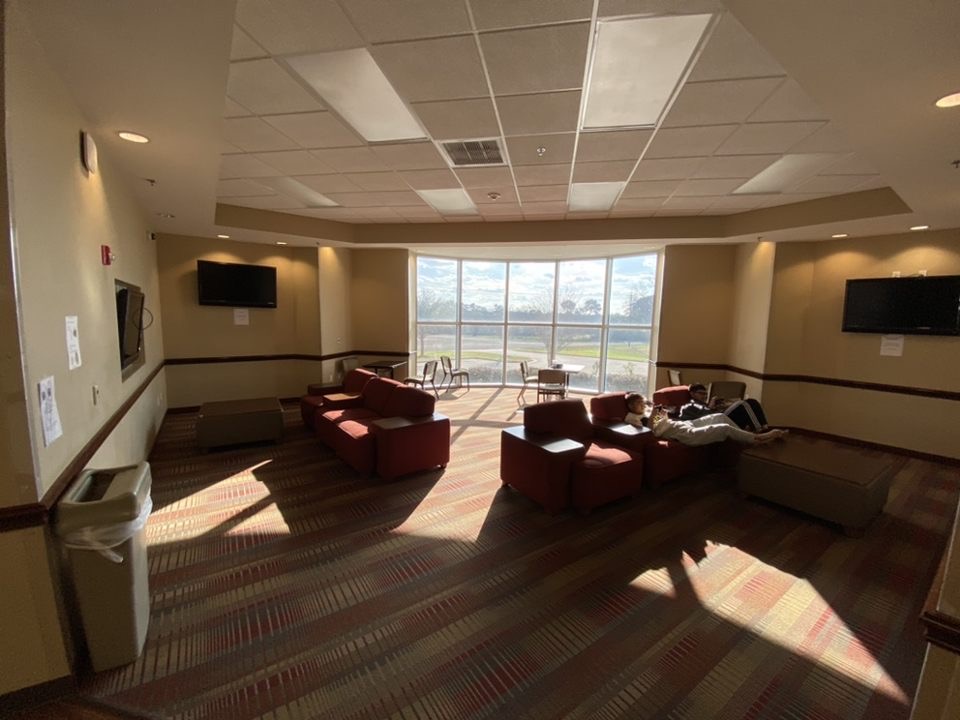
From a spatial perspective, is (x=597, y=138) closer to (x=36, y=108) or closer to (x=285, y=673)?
(x=36, y=108)

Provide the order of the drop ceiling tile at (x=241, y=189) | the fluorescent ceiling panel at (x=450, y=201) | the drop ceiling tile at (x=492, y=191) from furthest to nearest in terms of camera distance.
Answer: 1. the fluorescent ceiling panel at (x=450, y=201)
2. the drop ceiling tile at (x=492, y=191)
3. the drop ceiling tile at (x=241, y=189)

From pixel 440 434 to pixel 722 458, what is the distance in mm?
3175

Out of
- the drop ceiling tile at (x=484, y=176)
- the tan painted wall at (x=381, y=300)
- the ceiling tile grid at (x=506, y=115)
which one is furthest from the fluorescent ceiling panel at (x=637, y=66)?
the tan painted wall at (x=381, y=300)

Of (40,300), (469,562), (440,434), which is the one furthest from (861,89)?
(40,300)

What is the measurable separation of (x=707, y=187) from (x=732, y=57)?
2.38 metres

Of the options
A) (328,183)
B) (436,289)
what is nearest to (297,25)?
(328,183)

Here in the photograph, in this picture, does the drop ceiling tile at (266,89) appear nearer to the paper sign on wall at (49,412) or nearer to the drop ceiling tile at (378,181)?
the drop ceiling tile at (378,181)

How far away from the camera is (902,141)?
254 cm

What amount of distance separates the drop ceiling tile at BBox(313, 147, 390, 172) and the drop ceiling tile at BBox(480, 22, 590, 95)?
5.12 feet

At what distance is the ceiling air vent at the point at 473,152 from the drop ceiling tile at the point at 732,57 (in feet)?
5.09

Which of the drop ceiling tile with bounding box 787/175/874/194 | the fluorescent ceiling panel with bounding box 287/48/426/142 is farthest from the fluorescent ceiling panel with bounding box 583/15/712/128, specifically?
the drop ceiling tile with bounding box 787/175/874/194

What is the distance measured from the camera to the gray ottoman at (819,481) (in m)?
3.02

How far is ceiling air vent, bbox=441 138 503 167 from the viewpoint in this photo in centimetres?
328

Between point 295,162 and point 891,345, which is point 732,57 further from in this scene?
point 891,345
